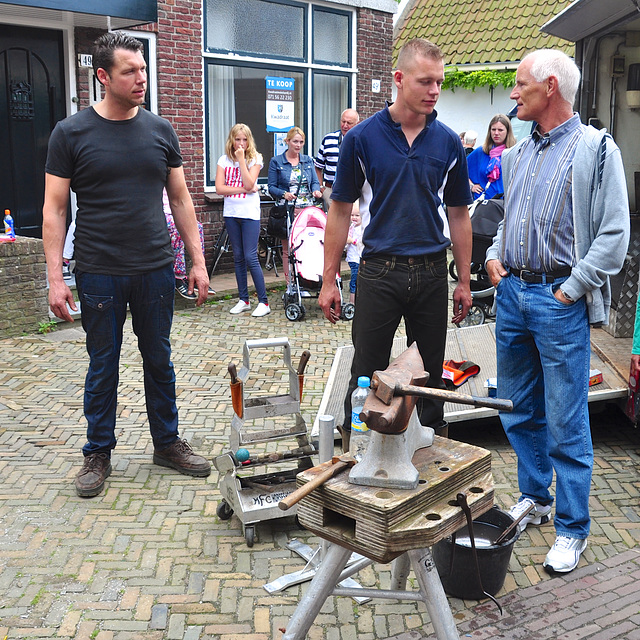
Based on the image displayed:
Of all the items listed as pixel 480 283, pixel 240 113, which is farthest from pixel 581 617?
pixel 240 113

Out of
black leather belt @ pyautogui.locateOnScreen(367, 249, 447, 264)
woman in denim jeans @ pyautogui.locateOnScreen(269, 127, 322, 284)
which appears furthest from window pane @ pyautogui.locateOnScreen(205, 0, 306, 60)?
black leather belt @ pyautogui.locateOnScreen(367, 249, 447, 264)

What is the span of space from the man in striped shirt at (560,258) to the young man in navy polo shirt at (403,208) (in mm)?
324

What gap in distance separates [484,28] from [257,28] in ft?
26.4

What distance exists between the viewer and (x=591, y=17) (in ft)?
19.4

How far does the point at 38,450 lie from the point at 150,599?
6.54ft

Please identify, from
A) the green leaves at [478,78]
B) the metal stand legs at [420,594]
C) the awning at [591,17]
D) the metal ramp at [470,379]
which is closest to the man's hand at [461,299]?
the metal ramp at [470,379]

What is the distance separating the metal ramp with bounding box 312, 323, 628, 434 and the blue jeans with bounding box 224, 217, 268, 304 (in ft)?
10.0

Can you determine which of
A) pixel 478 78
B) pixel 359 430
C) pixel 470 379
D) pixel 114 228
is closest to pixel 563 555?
pixel 359 430

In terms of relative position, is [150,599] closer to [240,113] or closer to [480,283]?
[480,283]

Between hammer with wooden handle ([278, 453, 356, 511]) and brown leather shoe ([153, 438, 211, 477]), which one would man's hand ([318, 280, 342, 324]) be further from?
hammer with wooden handle ([278, 453, 356, 511])

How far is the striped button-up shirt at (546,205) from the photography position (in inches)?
141

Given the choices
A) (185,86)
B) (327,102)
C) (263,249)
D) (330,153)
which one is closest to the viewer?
(330,153)

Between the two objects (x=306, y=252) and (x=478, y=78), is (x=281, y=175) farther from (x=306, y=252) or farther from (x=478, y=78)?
(x=478, y=78)

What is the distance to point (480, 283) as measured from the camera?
8.32m
